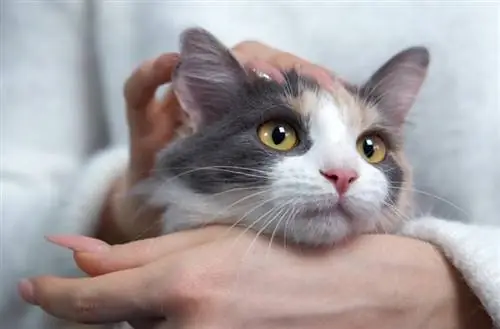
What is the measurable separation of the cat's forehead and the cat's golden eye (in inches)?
0.5

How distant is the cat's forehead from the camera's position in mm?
838

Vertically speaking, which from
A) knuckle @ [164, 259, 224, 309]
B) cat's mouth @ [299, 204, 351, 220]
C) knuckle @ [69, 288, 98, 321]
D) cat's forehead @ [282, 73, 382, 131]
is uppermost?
cat's forehead @ [282, 73, 382, 131]

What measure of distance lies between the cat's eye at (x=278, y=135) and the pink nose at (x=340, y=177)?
0.23 ft

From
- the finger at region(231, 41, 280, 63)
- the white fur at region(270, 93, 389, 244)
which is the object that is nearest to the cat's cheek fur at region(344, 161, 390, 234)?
the white fur at region(270, 93, 389, 244)

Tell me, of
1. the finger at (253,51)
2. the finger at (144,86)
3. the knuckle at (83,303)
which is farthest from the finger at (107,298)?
the finger at (253,51)

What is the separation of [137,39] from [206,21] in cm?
10

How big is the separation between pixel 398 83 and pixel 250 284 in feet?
1.01

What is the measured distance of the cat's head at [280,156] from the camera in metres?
0.78

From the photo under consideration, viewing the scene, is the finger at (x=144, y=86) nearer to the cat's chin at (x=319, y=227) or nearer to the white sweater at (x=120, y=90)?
the white sweater at (x=120, y=90)

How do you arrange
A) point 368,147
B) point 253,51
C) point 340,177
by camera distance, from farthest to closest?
point 253,51
point 368,147
point 340,177

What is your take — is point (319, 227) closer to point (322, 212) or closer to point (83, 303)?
point (322, 212)

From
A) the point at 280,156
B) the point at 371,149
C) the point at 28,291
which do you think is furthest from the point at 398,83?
the point at 28,291

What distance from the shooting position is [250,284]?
802 millimetres

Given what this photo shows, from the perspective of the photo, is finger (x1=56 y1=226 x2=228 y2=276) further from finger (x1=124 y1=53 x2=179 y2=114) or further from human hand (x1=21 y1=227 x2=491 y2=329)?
finger (x1=124 y1=53 x2=179 y2=114)
